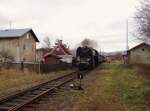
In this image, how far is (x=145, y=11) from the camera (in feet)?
57.2

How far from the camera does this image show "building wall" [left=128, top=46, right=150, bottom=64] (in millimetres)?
50938

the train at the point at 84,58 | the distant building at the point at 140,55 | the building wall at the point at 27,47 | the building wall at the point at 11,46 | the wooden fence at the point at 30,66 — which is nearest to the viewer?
the wooden fence at the point at 30,66

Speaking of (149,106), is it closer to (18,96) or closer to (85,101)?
(85,101)

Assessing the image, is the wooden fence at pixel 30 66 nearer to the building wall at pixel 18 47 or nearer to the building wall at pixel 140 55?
the building wall at pixel 18 47

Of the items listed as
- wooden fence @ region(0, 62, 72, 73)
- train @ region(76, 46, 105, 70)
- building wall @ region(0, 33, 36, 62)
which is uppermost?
building wall @ region(0, 33, 36, 62)

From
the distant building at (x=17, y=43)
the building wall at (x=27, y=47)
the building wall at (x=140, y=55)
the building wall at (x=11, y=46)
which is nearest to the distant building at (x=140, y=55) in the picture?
the building wall at (x=140, y=55)

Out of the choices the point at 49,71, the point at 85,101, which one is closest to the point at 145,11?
the point at 85,101

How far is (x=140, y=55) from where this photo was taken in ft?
169

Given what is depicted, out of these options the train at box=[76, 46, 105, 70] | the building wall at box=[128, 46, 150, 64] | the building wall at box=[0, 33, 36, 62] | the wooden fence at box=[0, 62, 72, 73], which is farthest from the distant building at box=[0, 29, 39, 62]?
the building wall at box=[128, 46, 150, 64]

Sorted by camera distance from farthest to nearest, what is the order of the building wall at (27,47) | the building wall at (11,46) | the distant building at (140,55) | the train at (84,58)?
the distant building at (140,55), the building wall at (27,47), the building wall at (11,46), the train at (84,58)

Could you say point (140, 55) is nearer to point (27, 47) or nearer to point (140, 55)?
point (140, 55)

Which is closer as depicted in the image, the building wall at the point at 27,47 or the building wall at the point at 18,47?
the building wall at the point at 18,47

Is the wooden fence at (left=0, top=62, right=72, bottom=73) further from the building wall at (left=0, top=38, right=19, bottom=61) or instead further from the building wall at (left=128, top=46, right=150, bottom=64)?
the building wall at (left=128, top=46, right=150, bottom=64)

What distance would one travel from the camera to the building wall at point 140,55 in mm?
50938
